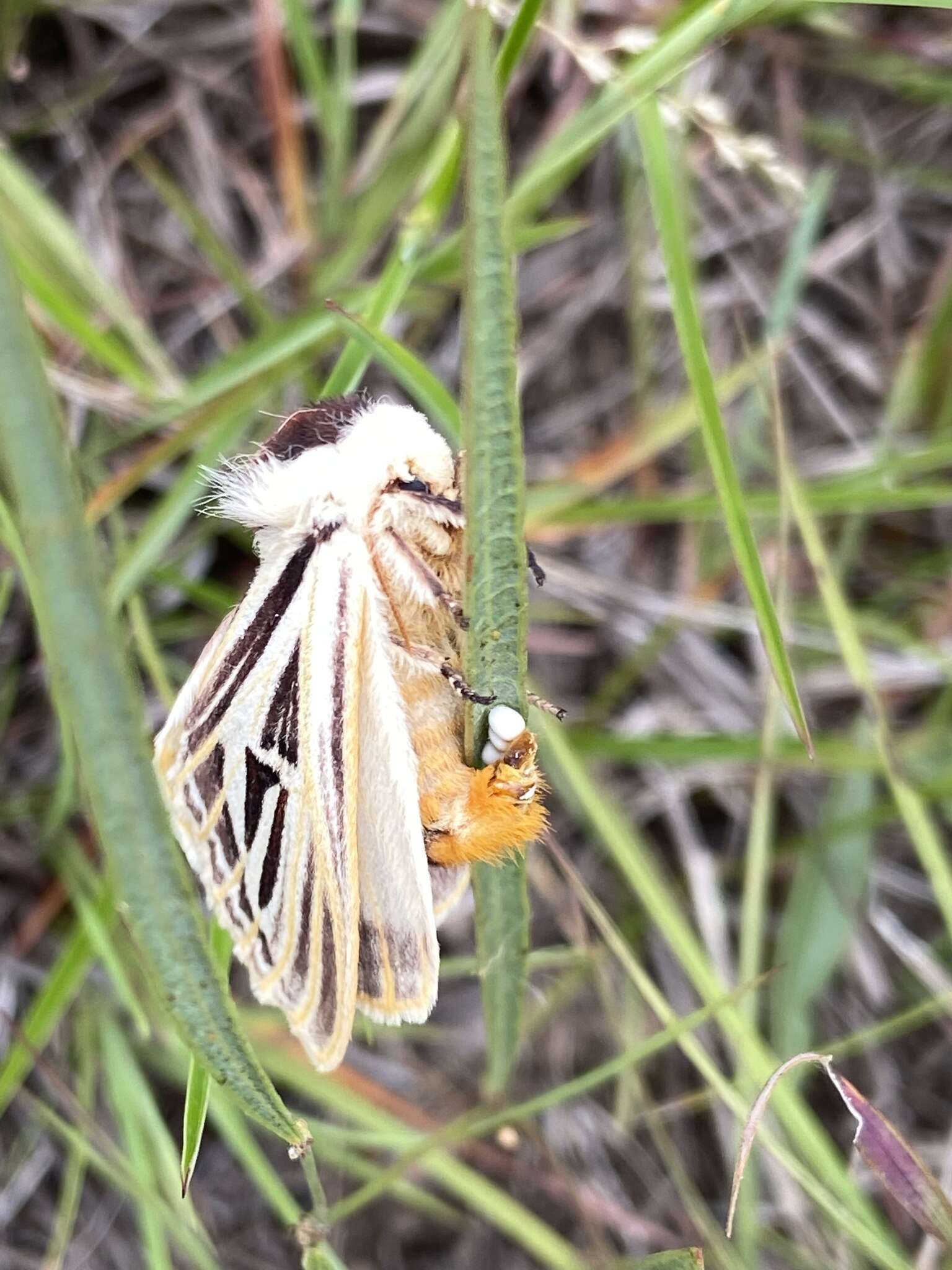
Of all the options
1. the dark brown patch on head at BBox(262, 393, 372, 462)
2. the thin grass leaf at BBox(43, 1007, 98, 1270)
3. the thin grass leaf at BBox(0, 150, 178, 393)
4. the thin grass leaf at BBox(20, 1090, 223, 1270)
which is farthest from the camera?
the thin grass leaf at BBox(0, 150, 178, 393)

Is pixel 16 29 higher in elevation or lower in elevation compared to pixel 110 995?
higher

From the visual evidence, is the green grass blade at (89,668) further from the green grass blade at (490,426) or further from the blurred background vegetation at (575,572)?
the blurred background vegetation at (575,572)

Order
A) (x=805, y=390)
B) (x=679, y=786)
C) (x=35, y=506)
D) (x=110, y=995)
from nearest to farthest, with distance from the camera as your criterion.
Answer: (x=35, y=506) < (x=110, y=995) < (x=679, y=786) < (x=805, y=390)

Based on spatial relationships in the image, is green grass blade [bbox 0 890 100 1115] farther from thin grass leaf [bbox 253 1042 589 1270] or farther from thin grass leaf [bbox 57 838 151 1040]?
thin grass leaf [bbox 253 1042 589 1270]

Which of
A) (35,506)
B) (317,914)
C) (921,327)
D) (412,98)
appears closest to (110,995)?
(317,914)

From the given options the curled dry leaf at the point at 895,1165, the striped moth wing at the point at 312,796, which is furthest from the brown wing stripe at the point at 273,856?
the curled dry leaf at the point at 895,1165

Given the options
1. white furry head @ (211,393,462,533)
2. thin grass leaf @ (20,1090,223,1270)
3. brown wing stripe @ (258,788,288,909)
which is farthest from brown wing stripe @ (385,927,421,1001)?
thin grass leaf @ (20,1090,223,1270)

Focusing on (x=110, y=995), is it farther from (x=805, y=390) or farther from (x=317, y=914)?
(x=805, y=390)
